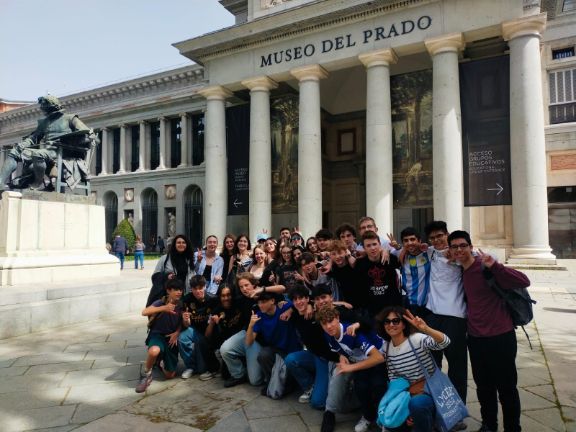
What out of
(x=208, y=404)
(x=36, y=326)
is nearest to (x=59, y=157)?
(x=36, y=326)

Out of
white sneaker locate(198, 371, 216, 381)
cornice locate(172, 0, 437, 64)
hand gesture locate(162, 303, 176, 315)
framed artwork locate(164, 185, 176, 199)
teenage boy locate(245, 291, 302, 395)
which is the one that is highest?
cornice locate(172, 0, 437, 64)

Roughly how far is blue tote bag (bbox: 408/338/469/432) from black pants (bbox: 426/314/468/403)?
0.40 meters

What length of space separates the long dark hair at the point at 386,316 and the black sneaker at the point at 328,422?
834 millimetres

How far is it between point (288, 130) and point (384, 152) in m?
5.49

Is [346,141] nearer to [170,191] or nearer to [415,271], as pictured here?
[170,191]

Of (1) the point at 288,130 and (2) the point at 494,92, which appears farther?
(1) the point at 288,130

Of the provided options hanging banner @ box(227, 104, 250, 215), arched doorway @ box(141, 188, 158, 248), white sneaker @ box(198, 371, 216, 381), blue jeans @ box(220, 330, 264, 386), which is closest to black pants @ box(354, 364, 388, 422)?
blue jeans @ box(220, 330, 264, 386)

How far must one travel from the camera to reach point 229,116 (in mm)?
22000

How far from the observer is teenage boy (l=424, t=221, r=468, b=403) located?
354 centimetres

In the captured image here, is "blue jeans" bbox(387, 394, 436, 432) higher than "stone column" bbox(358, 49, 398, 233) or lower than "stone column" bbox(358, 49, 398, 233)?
lower

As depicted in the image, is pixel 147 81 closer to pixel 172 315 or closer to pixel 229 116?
pixel 229 116

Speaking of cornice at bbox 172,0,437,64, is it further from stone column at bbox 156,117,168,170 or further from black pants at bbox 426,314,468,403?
black pants at bbox 426,314,468,403

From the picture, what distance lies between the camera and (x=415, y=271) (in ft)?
→ 13.1

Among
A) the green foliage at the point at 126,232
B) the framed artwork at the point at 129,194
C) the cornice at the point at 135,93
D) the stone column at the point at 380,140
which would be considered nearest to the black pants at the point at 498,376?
the stone column at the point at 380,140
